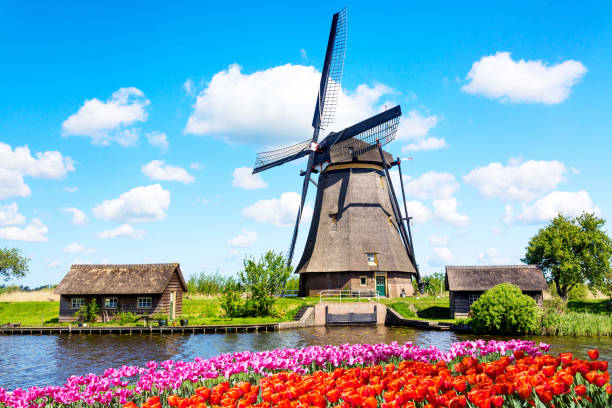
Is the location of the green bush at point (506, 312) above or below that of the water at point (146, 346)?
above

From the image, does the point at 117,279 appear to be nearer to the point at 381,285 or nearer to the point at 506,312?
the point at 381,285

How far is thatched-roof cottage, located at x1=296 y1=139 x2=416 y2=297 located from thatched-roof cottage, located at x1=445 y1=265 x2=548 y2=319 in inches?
219

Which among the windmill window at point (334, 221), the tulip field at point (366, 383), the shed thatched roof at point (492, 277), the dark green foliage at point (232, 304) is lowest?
→ the dark green foliage at point (232, 304)

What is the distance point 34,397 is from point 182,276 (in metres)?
28.7

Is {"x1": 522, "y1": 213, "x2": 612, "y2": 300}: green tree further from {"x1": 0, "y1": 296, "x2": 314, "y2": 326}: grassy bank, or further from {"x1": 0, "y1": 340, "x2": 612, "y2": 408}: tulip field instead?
{"x1": 0, "y1": 340, "x2": 612, "y2": 408}: tulip field

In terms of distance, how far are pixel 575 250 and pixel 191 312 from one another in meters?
32.3

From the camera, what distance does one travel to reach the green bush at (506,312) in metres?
23.4

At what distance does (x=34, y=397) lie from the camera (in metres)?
7.49

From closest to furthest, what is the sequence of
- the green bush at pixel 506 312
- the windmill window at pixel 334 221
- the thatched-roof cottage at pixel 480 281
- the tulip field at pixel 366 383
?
the tulip field at pixel 366 383 < the green bush at pixel 506 312 < the thatched-roof cottage at pixel 480 281 < the windmill window at pixel 334 221

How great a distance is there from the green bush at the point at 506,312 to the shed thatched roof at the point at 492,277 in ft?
19.3

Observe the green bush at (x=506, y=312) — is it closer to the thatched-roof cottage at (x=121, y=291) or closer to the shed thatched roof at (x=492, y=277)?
the shed thatched roof at (x=492, y=277)

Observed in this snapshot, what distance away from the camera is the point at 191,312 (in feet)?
119

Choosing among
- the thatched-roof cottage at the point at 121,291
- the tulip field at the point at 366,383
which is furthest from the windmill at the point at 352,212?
the tulip field at the point at 366,383

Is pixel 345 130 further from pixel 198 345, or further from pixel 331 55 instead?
pixel 198 345
